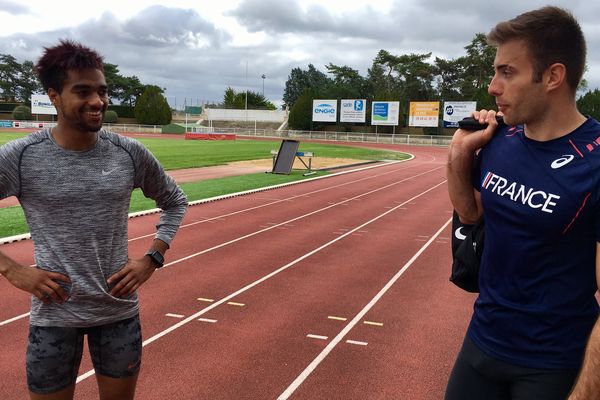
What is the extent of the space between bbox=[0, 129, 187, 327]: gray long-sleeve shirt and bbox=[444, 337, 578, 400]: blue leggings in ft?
A: 4.80

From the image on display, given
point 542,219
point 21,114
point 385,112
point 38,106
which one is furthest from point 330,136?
point 542,219

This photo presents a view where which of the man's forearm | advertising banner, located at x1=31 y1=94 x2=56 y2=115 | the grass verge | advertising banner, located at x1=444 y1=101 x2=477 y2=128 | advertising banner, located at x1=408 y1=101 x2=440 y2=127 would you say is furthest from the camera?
advertising banner, located at x1=31 y1=94 x2=56 y2=115

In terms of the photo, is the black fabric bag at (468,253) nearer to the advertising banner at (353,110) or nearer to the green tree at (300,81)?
the advertising banner at (353,110)

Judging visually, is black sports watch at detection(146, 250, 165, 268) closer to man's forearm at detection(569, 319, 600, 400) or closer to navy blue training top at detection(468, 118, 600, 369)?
navy blue training top at detection(468, 118, 600, 369)

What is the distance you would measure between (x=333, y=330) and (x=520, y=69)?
4.19 m

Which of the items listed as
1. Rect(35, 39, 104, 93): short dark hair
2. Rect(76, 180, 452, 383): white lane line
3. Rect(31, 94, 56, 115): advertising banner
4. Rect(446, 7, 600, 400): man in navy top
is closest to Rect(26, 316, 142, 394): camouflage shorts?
Rect(35, 39, 104, 93): short dark hair

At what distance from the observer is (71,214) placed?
2.33 m

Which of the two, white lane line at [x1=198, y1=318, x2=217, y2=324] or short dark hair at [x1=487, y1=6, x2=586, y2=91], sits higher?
short dark hair at [x1=487, y1=6, x2=586, y2=91]

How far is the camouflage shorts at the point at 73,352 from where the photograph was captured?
2.28 meters

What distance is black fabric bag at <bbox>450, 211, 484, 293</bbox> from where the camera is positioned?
2.09 m

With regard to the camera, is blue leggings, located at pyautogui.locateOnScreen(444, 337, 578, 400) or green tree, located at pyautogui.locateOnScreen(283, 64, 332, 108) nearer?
blue leggings, located at pyautogui.locateOnScreen(444, 337, 578, 400)

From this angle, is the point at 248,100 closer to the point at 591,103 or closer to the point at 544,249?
the point at 591,103

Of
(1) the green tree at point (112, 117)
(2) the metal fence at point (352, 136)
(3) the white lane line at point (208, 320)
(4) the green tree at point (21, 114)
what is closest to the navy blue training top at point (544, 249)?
(3) the white lane line at point (208, 320)

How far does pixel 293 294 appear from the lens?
6719 millimetres
